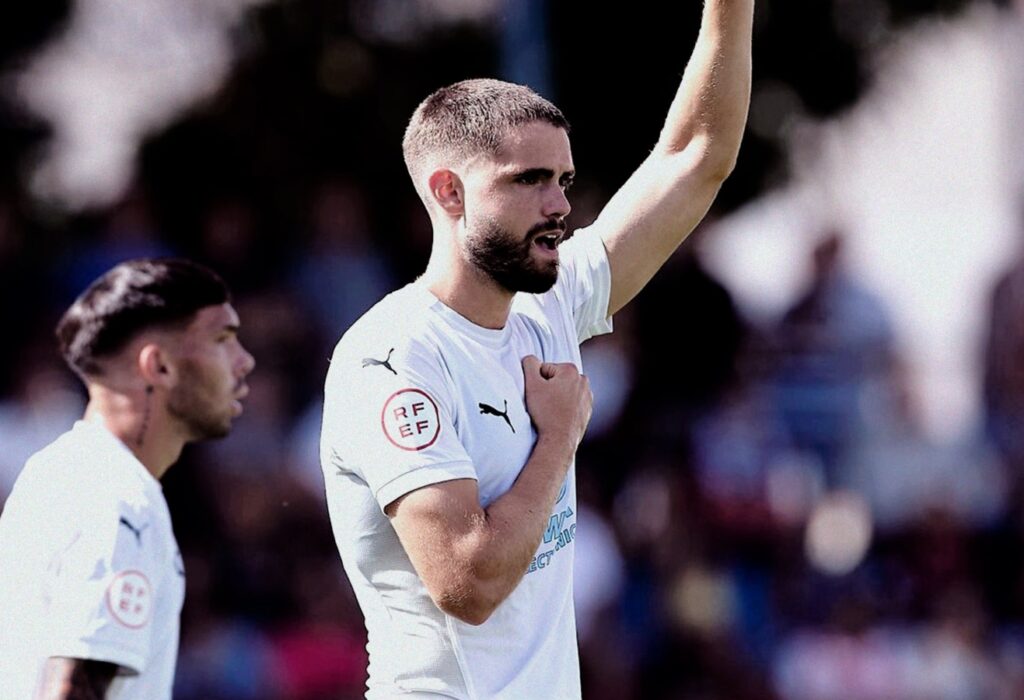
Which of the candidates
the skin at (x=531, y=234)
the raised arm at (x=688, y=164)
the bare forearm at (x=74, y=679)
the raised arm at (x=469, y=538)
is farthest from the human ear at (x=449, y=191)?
the bare forearm at (x=74, y=679)

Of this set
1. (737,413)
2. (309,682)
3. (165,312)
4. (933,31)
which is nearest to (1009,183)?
(933,31)

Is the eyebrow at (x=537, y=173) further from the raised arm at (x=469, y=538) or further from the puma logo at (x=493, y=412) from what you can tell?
the raised arm at (x=469, y=538)

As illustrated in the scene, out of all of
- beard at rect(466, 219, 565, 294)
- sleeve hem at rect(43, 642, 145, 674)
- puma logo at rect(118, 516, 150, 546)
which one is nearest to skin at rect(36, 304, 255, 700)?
puma logo at rect(118, 516, 150, 546)

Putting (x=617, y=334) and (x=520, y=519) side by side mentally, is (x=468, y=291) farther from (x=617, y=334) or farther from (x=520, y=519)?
(x=617, y=334)

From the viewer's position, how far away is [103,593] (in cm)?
538

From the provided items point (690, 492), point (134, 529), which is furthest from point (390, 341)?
point (690, 492)

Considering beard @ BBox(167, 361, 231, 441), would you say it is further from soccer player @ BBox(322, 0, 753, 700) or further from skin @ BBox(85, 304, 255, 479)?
soccer player @ BBox(322, 0, 753, 700)

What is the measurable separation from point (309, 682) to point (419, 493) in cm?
575

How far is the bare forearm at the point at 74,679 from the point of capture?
5.31m

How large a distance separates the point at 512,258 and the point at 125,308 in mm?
1823

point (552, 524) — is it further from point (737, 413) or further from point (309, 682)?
point (737, 413)

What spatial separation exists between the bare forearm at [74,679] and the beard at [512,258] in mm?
1672

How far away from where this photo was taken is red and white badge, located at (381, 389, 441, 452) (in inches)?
178

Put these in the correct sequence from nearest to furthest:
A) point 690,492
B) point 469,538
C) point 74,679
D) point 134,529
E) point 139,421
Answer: point 469,538, point 74,679, point 134,529, point 139,421, point 690,492
